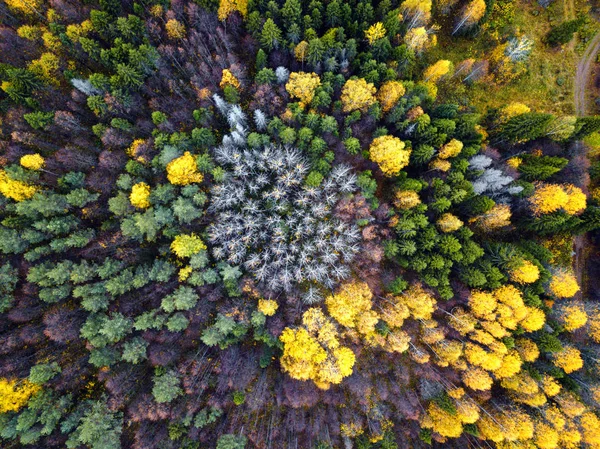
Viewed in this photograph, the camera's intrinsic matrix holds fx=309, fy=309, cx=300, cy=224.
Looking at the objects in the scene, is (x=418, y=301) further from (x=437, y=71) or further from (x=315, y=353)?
(x=437, y=71)

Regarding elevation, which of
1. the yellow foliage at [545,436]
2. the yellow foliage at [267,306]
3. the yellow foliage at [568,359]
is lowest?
the yellow foliage at [545,436]

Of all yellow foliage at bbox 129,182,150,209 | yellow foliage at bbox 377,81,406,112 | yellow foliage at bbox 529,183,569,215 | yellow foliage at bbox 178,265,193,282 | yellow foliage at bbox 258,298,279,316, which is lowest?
yellow foliage at bbox 529,183,569,215

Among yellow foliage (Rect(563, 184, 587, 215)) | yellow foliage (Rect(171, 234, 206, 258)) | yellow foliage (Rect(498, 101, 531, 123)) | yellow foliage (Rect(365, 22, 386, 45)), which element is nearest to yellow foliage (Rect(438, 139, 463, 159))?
yellow foliage (Rect(498, 101, 531, 123))

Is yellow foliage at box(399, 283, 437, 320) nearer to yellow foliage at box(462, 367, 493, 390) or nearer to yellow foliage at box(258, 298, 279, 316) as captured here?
yellow foliage at box(462, 367, 493, 390)

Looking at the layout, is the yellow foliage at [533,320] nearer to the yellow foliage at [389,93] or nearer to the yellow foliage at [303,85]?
the yellow foliage at [389,93]

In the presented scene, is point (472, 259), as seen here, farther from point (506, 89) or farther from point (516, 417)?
point (506, 89)

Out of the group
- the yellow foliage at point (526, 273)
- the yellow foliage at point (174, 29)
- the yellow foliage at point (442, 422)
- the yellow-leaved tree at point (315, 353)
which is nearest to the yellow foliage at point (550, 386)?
the yellow foliage at point (442, 422)
